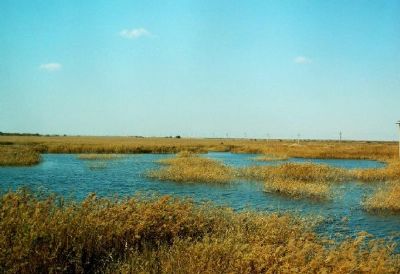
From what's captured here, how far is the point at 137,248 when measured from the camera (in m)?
8.53

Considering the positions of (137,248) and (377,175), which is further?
(377,175)

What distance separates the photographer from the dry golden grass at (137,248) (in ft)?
24.4

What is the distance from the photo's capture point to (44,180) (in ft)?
97.4

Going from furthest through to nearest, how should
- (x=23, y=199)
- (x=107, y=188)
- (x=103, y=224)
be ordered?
(x=107, y=188), (x=23, y=199), (x=103, y=224)

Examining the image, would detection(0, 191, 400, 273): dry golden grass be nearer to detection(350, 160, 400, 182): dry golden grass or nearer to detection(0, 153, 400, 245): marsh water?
detection(0, 153, 400, 245): marsh water

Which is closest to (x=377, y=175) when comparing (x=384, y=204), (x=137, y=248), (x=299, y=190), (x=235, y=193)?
(x=299, y=190)

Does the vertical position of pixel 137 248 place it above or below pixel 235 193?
above

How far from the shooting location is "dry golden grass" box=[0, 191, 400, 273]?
24.4 ft

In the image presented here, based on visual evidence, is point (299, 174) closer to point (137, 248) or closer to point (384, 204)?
point (384, 204)

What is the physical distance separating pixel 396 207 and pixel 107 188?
17.2 metres

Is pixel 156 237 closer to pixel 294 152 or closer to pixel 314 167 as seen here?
pixel 314 167

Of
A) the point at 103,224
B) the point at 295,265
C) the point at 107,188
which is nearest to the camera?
the point at 295,265

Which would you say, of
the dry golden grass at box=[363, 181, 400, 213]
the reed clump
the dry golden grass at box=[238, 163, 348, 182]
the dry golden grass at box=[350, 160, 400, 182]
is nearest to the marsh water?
the dry golden grass at box=[363, 181, 400, 213]

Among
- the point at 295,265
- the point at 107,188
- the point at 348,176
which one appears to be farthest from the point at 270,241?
the point at 348,176
